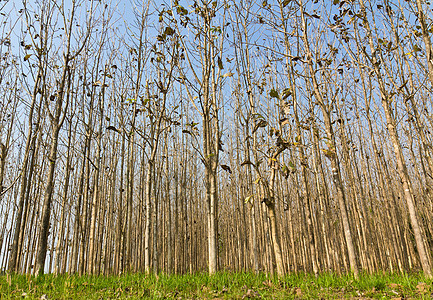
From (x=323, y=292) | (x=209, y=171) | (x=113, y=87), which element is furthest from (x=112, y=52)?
(x=323, y=292)

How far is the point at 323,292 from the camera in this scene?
123 inches

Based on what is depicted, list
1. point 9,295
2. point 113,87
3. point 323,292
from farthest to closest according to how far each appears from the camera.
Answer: point 113,87 < point 323,292 < point 9,295

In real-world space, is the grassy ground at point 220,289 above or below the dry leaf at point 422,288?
above

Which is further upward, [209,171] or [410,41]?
[410,41]

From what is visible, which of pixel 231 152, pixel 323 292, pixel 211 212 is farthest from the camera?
pixel 231 152

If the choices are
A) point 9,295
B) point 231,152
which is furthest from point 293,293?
point 231,152

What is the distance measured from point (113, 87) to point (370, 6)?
221 inches

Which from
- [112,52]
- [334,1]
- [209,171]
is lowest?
[209,171]

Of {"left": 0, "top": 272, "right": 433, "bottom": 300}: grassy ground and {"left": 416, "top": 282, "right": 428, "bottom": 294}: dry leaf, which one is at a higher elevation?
{"left": 0, "top": 272, "right": 433, "bottom": 300}: grassy ground

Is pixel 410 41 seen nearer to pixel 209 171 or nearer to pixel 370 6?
pixel 370 6

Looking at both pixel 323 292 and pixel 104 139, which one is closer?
pixel 323 292

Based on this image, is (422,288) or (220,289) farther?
(220,289)

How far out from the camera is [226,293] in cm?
306

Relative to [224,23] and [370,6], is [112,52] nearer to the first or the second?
[224,23]
